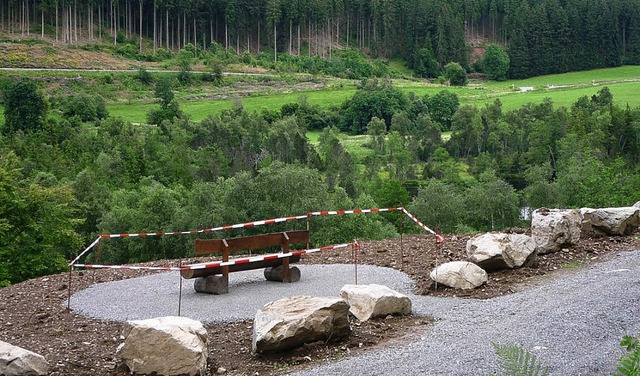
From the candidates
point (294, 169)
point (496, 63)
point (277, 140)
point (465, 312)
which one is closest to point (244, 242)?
point (465, 312)

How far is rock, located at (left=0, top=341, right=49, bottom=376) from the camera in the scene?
1172 centimetres

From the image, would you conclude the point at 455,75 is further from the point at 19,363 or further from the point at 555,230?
the point at 19,363

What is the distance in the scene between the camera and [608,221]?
22.8 metres

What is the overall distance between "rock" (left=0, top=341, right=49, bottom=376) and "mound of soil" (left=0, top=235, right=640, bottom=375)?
0.47m

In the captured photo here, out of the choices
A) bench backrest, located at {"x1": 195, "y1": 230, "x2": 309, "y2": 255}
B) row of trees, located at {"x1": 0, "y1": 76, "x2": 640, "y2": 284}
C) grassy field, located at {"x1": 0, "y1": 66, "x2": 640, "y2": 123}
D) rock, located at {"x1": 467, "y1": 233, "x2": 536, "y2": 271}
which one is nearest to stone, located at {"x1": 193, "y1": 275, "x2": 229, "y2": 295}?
bench backrest, located at {"x1": 195, "y1": 230, "x2": 309, "y2": 255}

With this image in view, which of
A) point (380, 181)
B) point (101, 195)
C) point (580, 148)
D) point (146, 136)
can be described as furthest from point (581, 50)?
point (101, 195)

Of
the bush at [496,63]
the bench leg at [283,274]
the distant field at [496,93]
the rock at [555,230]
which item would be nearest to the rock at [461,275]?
the rock at [555,230]

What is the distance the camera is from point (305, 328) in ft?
43.8

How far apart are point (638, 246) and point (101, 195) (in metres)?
58.1

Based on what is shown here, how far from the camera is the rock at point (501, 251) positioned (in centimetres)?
1884

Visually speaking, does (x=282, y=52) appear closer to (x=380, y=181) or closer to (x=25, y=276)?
(x=380, y=181)

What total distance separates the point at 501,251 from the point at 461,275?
164 cm

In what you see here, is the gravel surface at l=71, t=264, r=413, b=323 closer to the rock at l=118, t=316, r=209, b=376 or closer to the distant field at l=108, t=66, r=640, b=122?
the rock at l=118, t=316, r=209, b=376

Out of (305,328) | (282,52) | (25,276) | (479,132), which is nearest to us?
(305,328)
